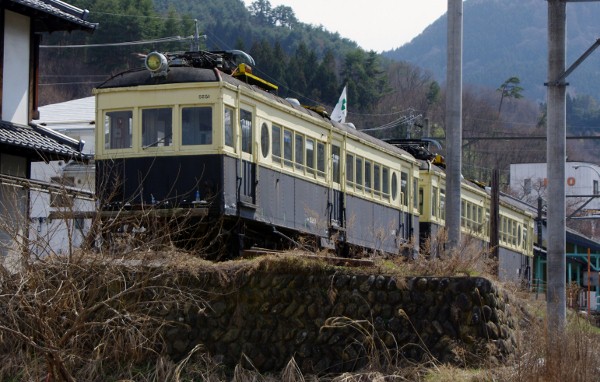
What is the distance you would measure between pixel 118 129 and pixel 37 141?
1416 mm

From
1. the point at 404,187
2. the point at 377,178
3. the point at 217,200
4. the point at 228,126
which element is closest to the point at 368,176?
the point at 377,178

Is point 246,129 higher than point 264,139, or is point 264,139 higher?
point 246,129

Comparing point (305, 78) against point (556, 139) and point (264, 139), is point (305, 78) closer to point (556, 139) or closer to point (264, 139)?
point (264, 139)

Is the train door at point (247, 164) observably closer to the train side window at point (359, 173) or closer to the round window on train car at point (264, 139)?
the round window on train car at point (264, 139)

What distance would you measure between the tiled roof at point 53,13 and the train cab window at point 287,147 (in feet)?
13.6

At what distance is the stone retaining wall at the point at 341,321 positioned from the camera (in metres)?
15.5

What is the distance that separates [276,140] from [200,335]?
16.5 ft

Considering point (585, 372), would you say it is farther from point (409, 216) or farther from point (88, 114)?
point (88, 114)

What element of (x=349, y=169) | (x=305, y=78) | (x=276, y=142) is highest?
(x=305, y=78)

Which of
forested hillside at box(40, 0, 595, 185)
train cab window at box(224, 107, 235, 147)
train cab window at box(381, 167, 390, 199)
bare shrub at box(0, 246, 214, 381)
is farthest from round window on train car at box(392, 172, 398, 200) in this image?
forested hillside at box(40, 0, 595, 185)

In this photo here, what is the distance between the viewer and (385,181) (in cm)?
2558

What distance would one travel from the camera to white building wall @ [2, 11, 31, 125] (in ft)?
65.9

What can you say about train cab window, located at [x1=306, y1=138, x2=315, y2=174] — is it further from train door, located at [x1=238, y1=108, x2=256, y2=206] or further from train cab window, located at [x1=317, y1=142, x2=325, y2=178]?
train door, located at [x1=238, y1=108, x2=256, y2=206]

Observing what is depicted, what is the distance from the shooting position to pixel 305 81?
73000 mm
